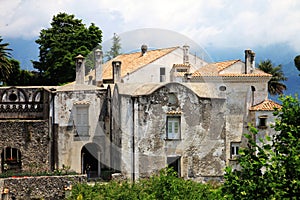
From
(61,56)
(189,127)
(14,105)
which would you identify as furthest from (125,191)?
(61,56)

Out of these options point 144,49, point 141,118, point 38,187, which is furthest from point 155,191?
point 144,49

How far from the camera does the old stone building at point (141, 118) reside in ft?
108

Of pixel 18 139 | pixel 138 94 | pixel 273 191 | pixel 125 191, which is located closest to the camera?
pixel 273 191

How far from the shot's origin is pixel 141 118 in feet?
108

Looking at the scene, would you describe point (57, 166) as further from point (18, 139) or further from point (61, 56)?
point (61, 56)

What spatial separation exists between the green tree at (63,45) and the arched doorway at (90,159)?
20015 millimetres

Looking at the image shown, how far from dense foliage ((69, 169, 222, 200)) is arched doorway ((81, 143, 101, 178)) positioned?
7.77m

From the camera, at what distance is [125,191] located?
84.9 feet

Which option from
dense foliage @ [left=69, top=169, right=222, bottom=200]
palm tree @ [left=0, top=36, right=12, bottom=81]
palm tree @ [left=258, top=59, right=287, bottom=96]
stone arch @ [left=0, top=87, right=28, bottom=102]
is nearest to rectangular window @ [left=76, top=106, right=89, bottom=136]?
stone arch @ [left=0, top=87, right=28, bottom=102]

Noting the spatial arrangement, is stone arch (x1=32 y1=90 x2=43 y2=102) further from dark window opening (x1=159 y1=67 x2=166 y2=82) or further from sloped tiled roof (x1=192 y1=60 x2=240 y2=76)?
sloped tiled roof (x1=192 y1=60 x2=240 y2=76)

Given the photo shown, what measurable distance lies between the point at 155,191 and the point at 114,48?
13.9m

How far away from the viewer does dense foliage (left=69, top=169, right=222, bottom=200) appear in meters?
24.2

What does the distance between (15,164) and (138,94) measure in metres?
9.33

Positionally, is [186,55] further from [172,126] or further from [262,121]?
[172,126]
